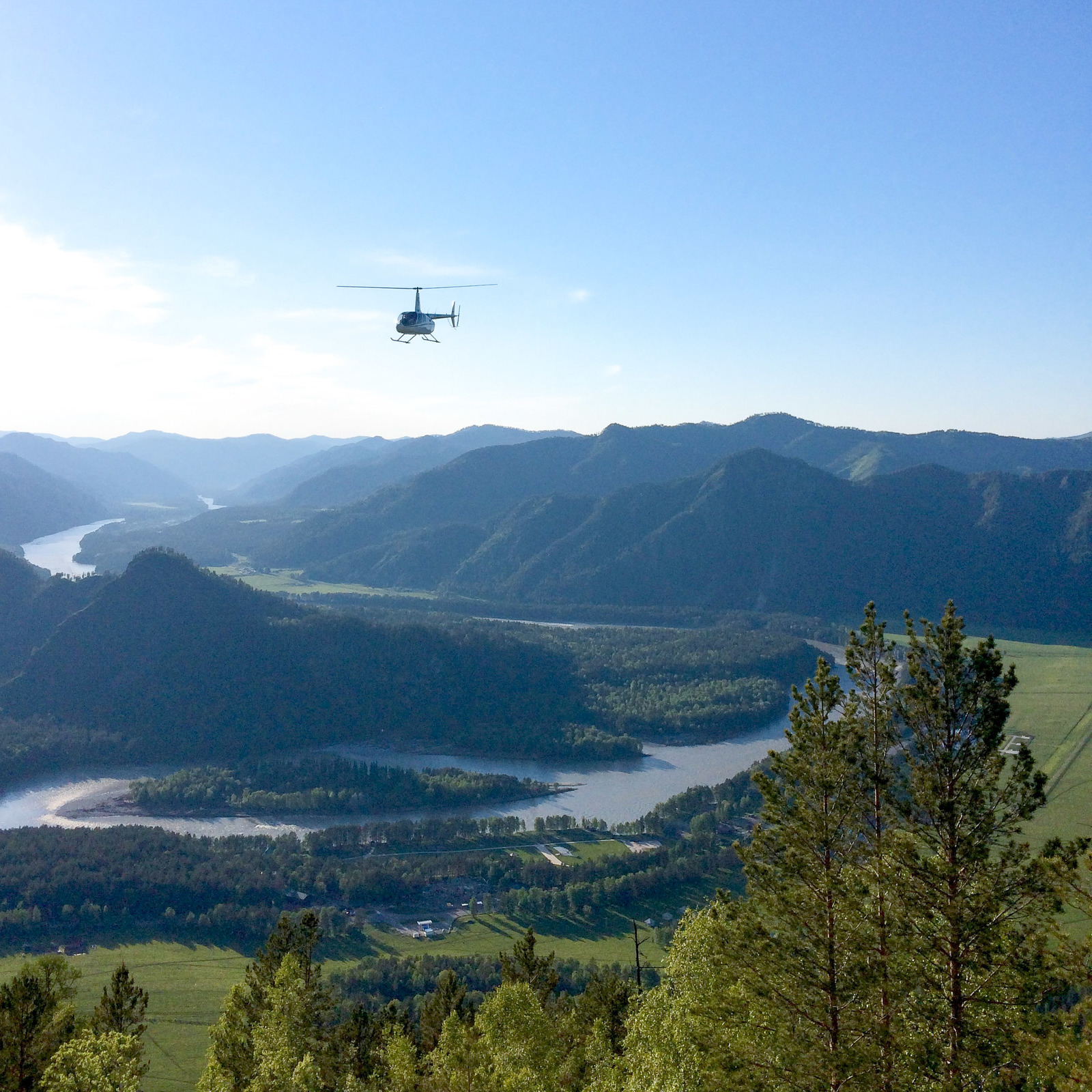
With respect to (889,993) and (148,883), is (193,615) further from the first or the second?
(889,993)

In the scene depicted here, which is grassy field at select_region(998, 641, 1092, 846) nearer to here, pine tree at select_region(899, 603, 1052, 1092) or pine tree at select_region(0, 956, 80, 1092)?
pine tree at select_region(899, 603, 1052, 1092)

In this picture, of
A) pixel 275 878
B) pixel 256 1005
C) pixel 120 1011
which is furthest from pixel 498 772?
pixel 120 1011

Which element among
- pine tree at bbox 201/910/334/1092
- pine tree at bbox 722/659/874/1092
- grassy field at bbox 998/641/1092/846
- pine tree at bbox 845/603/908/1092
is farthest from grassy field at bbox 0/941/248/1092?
grassy field at bbox 998/641/1092/846

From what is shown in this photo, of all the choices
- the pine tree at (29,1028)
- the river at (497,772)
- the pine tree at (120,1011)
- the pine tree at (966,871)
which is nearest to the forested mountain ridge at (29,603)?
the river at (497,772)

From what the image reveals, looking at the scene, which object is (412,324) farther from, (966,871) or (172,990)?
(966,871)

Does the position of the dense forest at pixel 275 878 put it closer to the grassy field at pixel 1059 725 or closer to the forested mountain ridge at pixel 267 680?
the grassy field at pixel 1059 725
